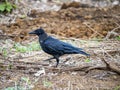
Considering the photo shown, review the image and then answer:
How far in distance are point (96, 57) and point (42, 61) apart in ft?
3.22

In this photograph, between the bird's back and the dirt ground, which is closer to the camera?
the dirt ground

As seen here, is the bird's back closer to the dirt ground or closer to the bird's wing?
the bird's wing

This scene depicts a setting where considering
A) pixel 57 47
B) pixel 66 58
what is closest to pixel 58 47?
pixel 57 47

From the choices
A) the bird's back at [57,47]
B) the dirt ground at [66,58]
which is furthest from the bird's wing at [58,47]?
the dirt ground at [66,58]

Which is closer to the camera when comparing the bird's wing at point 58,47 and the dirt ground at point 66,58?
the dirt ground at point 66,58

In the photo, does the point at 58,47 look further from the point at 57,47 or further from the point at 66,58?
the point at 66,58

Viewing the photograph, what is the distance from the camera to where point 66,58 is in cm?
779

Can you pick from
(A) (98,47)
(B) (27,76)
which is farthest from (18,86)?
(A) (98,47)

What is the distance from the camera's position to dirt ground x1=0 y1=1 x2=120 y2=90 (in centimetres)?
641

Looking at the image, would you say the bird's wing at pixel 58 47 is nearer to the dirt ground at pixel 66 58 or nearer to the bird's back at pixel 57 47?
the bird's back at pixel 57 47

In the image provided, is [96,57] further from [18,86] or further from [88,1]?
[88,1]

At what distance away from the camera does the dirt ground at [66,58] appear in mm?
6410

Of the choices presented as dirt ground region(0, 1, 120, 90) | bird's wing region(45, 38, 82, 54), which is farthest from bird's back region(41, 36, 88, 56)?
dirt ground region(0, 1, 120, 90)

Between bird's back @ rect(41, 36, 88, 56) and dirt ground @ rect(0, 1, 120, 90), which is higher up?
bird's back @ rect(41, 36, 88, 56)
